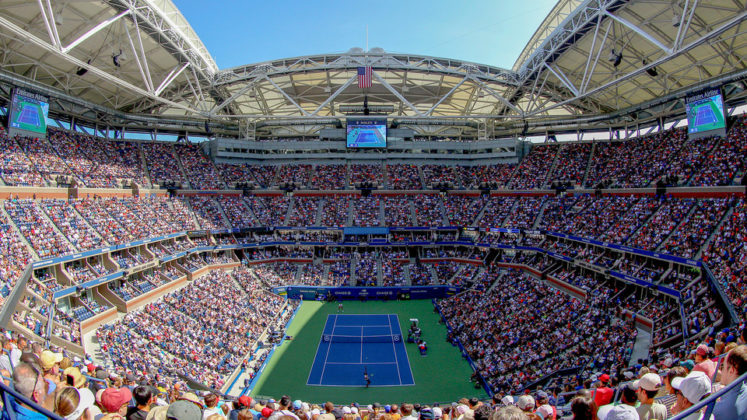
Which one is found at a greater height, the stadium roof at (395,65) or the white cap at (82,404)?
the stadium roof at (395,65)

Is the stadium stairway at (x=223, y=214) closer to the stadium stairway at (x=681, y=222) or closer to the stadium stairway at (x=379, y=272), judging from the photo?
the stadium stairway at (x=379, y=272)

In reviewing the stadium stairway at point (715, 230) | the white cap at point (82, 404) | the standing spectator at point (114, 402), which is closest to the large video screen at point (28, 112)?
the white cap at point (82, 404)

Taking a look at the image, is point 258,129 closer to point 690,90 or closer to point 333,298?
point 333,298

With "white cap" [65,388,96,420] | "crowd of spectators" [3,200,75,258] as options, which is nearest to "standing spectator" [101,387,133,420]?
"white cap" [65,388,96,420]

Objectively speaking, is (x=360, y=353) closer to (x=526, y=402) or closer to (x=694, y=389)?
(x=526, y=402)

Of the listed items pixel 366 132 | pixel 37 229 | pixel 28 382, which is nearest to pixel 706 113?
pixel 366 132

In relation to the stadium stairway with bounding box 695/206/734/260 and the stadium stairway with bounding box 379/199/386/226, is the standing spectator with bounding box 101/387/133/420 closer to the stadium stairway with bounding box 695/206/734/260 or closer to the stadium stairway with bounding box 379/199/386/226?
the stadium stairway with bounding box 695/206/734/260
